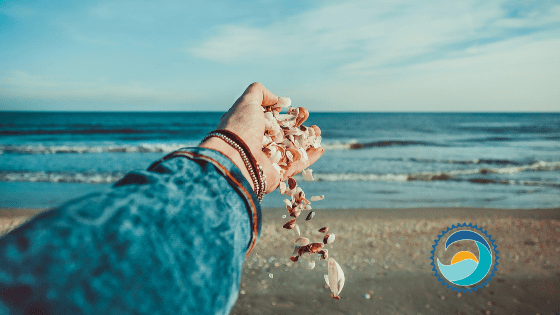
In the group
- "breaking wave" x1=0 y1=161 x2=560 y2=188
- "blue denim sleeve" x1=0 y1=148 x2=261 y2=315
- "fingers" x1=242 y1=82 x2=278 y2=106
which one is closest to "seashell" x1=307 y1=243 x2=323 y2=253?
"fingers" x1=242 y1=82 x2=278 y2=106

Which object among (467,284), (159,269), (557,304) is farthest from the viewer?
(467,284)

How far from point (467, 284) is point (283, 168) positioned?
10.6ft

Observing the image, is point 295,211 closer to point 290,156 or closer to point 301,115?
point 290,156

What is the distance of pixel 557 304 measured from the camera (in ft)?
11.1

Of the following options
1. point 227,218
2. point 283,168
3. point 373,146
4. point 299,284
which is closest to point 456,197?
point 299,284

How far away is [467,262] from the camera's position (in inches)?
159

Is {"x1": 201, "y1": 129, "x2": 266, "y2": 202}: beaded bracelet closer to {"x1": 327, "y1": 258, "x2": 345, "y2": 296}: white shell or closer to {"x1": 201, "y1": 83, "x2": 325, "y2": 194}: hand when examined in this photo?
{"x1": 201, "y1": 83, "x2": 325, "y2": 194}: hand

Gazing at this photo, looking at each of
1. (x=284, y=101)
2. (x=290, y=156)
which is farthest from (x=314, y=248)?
(x=284, y=101)

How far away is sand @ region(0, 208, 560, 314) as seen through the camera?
10.9ft

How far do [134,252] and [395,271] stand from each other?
4.06m

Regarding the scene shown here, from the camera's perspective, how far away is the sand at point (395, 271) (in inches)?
131

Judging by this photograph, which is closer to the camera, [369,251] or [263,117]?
[263,117]

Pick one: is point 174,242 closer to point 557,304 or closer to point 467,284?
point 467,284

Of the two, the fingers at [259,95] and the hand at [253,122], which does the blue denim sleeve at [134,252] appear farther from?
the fingers at [259,95]
